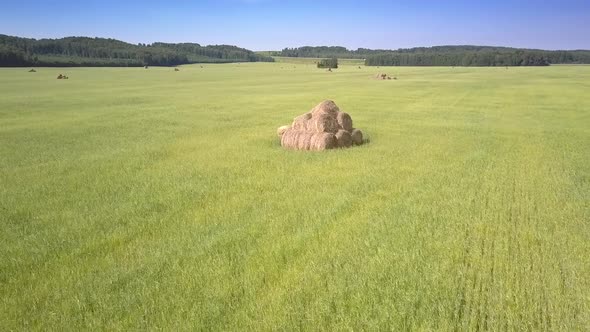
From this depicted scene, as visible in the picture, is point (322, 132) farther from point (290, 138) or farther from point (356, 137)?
point (356, 137)

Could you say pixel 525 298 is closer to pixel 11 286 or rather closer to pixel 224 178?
pixel 11 286

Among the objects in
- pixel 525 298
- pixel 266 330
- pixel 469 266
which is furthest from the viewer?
pixel 469 266

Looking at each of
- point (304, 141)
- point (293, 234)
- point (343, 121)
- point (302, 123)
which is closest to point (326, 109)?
point (343, 121)

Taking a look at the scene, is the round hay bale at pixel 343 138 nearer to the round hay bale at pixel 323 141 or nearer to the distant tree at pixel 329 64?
the round hay bale at pixel 323 141

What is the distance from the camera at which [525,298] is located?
32.0 ft

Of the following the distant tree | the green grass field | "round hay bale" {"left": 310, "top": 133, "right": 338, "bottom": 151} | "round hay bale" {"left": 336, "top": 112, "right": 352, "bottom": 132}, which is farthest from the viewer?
the distant tree

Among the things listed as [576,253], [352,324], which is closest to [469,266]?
[576,253]

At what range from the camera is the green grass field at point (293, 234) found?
9352 mm

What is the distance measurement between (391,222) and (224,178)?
8035 millimetres

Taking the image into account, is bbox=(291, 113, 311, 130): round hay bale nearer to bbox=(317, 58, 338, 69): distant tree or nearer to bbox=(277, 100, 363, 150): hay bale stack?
bbox=(277, 100, 363, 150): hay bale stack

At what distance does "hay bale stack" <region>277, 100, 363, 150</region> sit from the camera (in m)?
24.9

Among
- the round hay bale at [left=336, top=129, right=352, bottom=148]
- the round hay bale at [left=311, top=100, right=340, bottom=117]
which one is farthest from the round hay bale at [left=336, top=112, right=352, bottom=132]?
the round hay bale at [left=336, top=129, right=352, bottom=148]

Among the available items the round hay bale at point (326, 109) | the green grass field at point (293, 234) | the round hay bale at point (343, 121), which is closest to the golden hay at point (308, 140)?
the green grass field at point (293, 234)

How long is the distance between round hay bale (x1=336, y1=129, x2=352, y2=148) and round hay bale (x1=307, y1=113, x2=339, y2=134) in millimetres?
452
